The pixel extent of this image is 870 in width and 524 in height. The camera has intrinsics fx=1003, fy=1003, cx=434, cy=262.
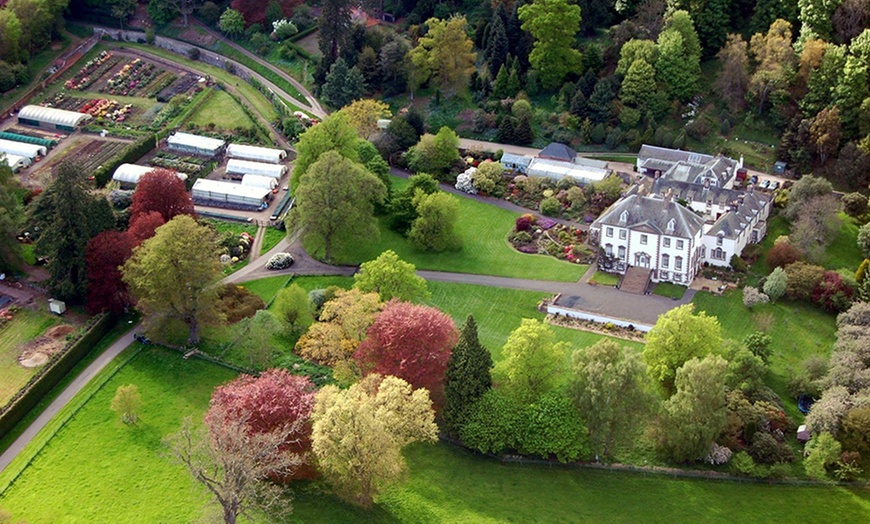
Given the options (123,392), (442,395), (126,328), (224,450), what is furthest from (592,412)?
(126,328)

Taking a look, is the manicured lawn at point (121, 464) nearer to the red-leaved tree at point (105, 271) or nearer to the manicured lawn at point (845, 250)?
the red-leaved tree at point (105, 271)

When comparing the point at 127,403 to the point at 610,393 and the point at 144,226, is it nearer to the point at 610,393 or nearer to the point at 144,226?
the point at 144,226

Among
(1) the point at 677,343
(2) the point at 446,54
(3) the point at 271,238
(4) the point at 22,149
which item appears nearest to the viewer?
(1) the point at 677,343

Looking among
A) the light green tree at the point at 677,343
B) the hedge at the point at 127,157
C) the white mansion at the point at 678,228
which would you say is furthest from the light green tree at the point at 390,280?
the hedge at the point at 127,157

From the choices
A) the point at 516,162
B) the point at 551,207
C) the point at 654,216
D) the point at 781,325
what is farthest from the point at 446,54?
the point at 781,325

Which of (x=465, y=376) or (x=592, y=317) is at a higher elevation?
(x=465, y=376)
